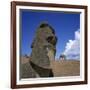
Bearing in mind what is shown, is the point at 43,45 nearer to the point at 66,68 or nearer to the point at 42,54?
the point at 42,54

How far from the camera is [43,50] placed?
197cm

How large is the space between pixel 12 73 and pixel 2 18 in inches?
17.3

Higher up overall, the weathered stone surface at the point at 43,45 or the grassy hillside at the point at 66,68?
the weathered stone surface at the point at 43,45

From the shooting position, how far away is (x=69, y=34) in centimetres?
205

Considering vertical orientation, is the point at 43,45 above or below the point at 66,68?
above

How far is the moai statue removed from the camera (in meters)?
1.95

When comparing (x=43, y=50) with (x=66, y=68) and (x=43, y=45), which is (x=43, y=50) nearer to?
(x=43, y=45)

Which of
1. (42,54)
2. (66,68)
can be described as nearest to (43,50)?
(42,54)

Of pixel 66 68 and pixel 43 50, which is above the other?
pixel 43 50

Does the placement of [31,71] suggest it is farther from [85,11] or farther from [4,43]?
[85,11]

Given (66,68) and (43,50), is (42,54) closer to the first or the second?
(43,50)

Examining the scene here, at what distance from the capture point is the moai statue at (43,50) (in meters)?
1.95

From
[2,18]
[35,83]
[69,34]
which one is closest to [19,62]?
[35,83]

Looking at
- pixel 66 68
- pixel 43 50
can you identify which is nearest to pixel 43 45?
pixel 43 50
